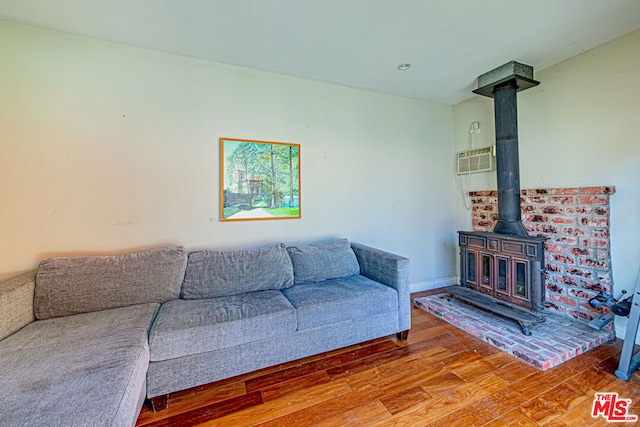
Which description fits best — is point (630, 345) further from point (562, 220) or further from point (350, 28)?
point (350, 28)

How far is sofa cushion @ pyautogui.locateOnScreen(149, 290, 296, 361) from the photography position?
56.0 inches

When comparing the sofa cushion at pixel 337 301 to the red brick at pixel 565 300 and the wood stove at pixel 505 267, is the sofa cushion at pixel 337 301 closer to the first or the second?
the wood stove at pixel 505 267

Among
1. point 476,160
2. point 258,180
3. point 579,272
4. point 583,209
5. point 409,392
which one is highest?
point 476,160

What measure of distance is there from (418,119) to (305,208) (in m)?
1.84

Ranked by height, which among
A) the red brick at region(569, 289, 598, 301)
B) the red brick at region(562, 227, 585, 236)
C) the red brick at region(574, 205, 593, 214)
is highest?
the red brick at region(574, 205, 593, 214)

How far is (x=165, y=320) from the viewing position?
1.51 m

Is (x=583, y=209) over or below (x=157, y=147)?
below

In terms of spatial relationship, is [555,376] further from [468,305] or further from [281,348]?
[281,348]

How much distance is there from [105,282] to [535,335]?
3.19m

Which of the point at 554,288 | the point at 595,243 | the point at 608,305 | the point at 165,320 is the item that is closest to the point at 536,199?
the point at 595,243

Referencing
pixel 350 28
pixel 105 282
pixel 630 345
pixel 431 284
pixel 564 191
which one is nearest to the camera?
pixel 630 345

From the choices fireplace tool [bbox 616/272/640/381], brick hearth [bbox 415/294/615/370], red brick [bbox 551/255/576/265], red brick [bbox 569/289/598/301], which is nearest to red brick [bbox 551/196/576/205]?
red brick [bbox 551/255/576/265]

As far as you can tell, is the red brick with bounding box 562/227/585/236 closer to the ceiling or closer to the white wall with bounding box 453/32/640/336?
the white wall with bounding box 453/32/640/336

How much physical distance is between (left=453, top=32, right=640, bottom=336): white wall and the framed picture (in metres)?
2.37
